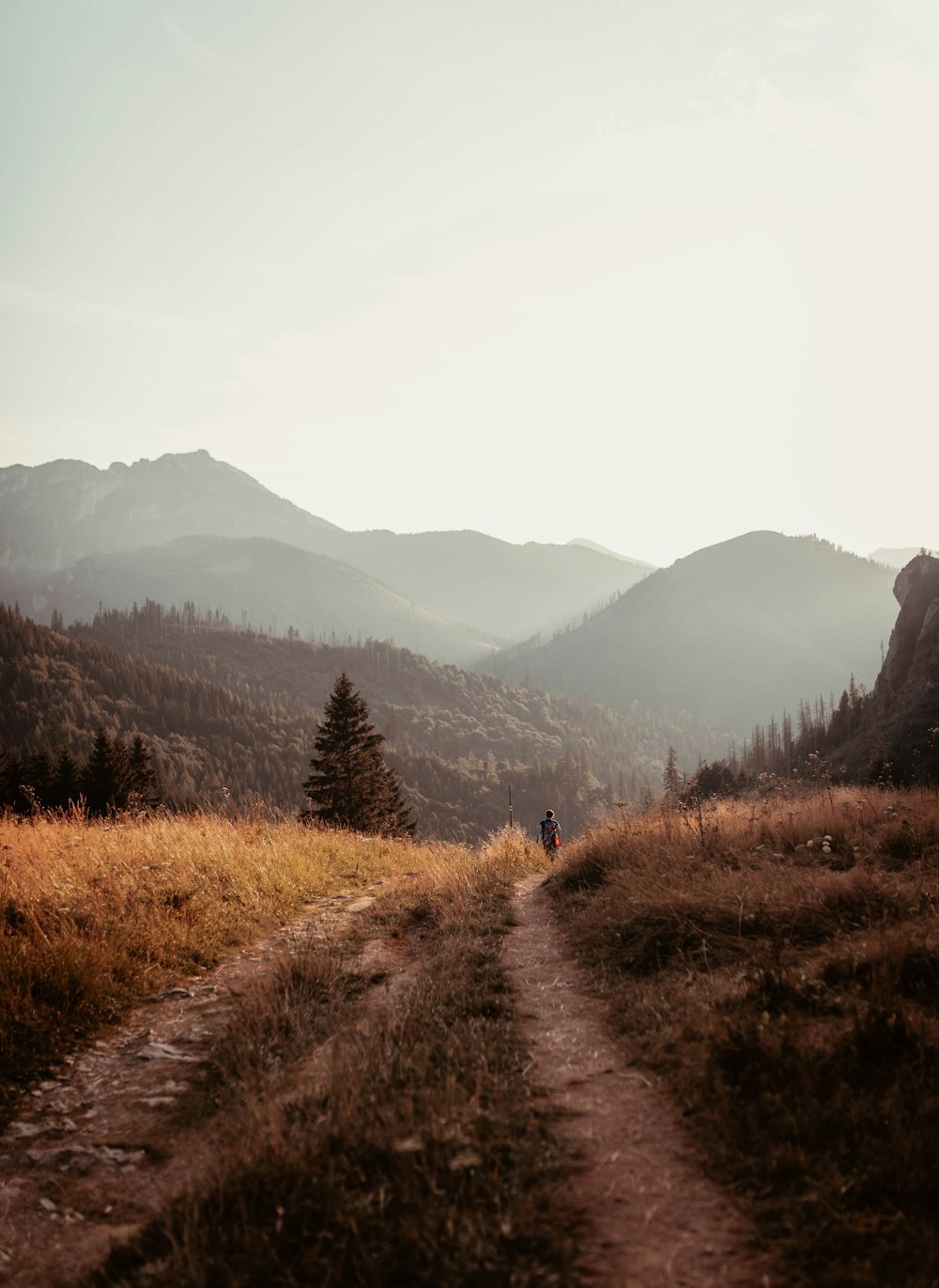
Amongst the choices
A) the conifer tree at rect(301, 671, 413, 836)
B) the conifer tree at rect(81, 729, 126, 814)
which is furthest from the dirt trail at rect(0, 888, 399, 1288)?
the conifer tree at rect(81, 729, 126, 814)

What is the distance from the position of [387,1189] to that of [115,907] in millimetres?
6708

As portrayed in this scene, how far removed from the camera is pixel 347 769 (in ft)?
121

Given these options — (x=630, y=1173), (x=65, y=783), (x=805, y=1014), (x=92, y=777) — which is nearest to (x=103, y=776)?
(x=92, y=777)

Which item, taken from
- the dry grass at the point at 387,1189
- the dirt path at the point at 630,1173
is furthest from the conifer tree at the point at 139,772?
the dry grass at the point at 387,1189

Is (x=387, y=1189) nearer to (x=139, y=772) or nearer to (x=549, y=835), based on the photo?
(x=549, y=835)

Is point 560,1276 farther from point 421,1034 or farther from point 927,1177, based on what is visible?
point 421,1034

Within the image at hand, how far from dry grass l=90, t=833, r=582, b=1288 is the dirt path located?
19 cm

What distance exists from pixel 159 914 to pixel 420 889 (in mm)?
4302

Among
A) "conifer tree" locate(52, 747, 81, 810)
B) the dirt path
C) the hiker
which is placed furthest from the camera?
"conifer tree" locate(52, 747, 81, 810)

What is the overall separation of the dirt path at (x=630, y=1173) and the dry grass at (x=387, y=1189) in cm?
19

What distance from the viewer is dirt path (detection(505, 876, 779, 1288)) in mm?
3021

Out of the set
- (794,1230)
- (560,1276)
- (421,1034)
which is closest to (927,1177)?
(794,1230)

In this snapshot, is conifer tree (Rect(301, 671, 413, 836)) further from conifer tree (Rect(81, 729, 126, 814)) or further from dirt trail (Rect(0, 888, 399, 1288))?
dirt trail (Rect(0, 888, 399, 1288))

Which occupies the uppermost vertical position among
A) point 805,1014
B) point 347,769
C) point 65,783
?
point 805,1014
